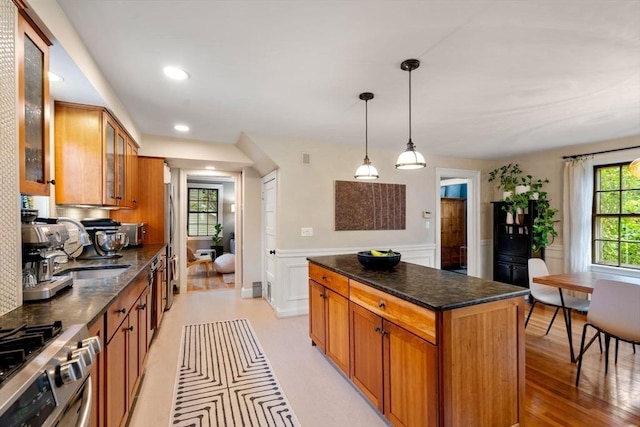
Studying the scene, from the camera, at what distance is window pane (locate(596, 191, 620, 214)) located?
13.2ft

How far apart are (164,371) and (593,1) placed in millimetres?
3775

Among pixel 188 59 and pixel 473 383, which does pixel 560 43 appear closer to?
pixel 473 383

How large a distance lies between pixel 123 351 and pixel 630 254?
568 cm

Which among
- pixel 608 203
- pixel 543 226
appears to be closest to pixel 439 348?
pixel 543 226

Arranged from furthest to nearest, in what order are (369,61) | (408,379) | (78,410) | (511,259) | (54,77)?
(511,259)
(369,61)
(54,77)
(408,379)
(78,410)

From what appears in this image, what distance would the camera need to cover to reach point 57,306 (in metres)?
1.33

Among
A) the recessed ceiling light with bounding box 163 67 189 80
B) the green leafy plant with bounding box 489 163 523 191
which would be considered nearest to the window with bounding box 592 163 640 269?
the green leafy plant with bounding box 489 163 523 191

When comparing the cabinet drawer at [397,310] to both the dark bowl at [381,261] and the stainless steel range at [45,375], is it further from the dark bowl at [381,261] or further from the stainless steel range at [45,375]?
the stainless steel range at [45,375]

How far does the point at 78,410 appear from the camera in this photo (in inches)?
39.4

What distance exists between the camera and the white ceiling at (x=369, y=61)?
5.13 feet

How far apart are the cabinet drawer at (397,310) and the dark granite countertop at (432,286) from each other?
0.05m

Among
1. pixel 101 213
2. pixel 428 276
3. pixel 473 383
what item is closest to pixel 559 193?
pixel 428 276

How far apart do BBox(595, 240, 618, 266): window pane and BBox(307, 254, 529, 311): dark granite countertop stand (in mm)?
3623

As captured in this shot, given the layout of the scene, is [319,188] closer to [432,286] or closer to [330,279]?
[330,279]
